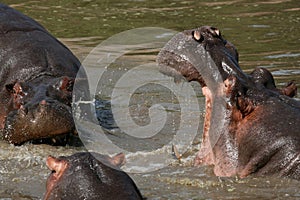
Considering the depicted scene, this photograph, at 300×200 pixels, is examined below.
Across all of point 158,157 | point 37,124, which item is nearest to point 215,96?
point 158,157

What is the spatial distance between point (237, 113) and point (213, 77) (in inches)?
15.4

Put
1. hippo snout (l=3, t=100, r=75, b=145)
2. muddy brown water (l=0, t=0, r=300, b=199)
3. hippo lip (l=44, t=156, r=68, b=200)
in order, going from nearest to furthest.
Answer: hippo lip (l=44, t=156, r=68, b=200), muddy brown water (l=0, t=0, r=300, b=199), hippo snout (l=3, t=100, r=75, b=145)

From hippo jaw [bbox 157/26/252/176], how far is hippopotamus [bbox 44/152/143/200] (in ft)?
4.04

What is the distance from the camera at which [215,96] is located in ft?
21.6

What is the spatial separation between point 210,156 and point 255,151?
53 centimetres

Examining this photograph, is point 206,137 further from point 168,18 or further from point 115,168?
point 168,18

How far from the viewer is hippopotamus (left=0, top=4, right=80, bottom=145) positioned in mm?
7531

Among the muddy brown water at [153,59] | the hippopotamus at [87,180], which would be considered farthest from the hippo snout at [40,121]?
the hippopotamus at [87,180]

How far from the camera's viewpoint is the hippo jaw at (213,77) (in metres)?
6.43

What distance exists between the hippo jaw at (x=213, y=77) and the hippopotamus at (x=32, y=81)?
1115 mm

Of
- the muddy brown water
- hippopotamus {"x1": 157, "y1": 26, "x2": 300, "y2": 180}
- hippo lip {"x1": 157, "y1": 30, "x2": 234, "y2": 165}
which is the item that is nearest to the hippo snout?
the muddy brown water

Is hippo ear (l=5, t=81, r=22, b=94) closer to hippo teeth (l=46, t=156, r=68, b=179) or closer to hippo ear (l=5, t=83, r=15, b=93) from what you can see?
hippo ear (l=5, t=83, r=15, b=93)

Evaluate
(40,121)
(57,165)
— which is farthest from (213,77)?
(57,165)

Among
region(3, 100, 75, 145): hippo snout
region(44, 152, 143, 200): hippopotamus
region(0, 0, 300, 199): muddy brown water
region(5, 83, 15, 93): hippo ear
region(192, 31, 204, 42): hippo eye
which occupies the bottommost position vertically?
region(0, 0, 300, 199): muddy brown water
